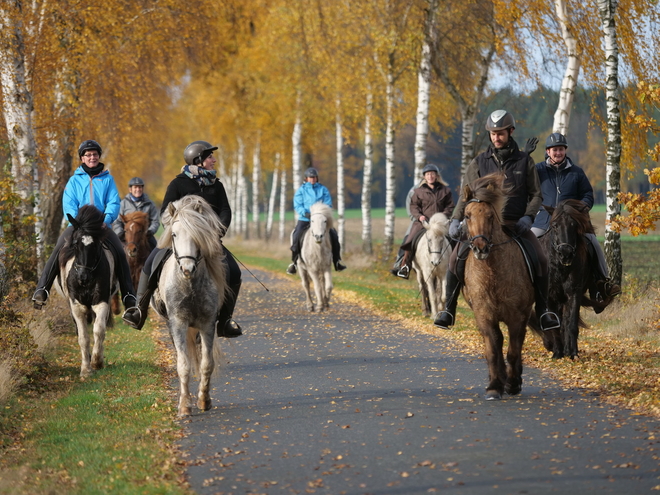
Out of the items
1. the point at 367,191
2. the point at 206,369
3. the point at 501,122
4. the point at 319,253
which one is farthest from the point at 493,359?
the point at 367,191

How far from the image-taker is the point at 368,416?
7.93 meters

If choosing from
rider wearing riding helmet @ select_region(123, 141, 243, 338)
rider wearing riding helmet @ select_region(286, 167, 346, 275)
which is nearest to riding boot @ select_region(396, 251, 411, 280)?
rider wearing riding helmet @ select_region(286, 167, 346, 275)

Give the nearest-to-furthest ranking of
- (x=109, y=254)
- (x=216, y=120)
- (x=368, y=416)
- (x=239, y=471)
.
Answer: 1. (x=239, y=471)
2. (x=368, y=416)
3. (x=109, y=254)
4. (x=216, y=120)

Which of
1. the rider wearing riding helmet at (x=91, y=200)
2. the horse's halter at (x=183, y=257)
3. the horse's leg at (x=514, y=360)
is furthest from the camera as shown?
the rider wearing riding helmet at (x=91, y=200)

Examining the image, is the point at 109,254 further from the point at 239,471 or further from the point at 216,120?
the point at 216,120

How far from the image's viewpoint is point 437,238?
15.8 m

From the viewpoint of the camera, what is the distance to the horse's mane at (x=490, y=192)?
27.8 ft

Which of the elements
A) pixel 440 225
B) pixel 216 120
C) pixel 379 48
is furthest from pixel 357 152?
pixel 440 225

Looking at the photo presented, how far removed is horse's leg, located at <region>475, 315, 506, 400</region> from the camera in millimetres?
8484

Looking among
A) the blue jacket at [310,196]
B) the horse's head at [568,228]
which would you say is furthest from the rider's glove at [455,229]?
the blue jacket at [310,196]

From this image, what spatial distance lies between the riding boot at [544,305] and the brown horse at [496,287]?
26cm

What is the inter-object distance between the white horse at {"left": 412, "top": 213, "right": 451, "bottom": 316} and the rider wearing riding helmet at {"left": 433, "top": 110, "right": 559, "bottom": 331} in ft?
19.8

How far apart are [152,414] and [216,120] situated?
44.2 meters

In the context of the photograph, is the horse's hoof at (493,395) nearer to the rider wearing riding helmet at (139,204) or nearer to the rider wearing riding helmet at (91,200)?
the rider wearing riding helmet at (91,200)
